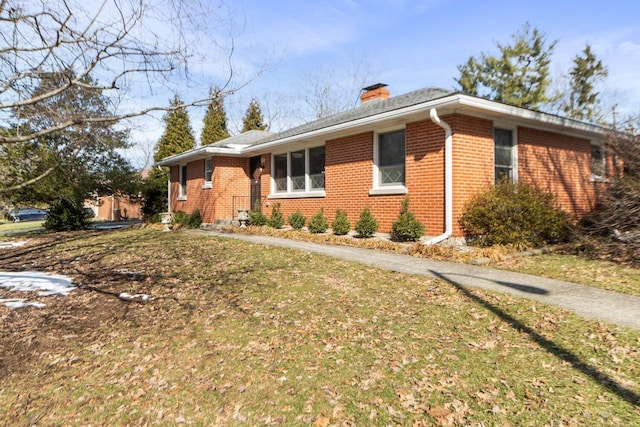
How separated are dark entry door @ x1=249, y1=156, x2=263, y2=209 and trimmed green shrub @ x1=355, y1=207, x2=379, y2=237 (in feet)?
21.4

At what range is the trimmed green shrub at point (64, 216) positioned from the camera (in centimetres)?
1675

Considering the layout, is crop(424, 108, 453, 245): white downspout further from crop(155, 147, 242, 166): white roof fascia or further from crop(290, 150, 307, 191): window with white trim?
crop(155, 147, 242, 166): white roof fascia

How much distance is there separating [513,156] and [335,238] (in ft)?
16.9

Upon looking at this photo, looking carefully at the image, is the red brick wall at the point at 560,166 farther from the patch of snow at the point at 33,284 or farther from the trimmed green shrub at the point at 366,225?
the patch of snow at the point at 33,284

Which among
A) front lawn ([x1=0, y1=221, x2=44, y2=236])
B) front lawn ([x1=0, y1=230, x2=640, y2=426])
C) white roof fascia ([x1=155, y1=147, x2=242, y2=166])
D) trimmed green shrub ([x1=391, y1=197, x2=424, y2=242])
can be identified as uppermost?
white roof fascia ([x1=155, y1=147, x2=242, y2=166])

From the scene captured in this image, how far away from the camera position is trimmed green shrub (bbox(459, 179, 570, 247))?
8.13 m

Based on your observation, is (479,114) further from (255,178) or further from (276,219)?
(255,178)

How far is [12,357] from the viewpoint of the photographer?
406 cm

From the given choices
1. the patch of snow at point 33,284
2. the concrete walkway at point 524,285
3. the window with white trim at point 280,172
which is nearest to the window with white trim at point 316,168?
the window with white trim at point 280,172

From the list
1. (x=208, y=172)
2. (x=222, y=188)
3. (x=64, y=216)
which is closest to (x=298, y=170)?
(x=222, y=188)

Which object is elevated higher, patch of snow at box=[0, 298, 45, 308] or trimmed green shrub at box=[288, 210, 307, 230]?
trimmed green shrub at box=[288, 210, 307, 230]

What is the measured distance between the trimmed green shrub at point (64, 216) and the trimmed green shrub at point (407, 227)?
14.4 m

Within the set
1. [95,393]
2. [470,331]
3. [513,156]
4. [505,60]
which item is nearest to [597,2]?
[513,156]

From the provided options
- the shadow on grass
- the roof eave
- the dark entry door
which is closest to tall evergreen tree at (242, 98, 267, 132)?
the dark entry door
